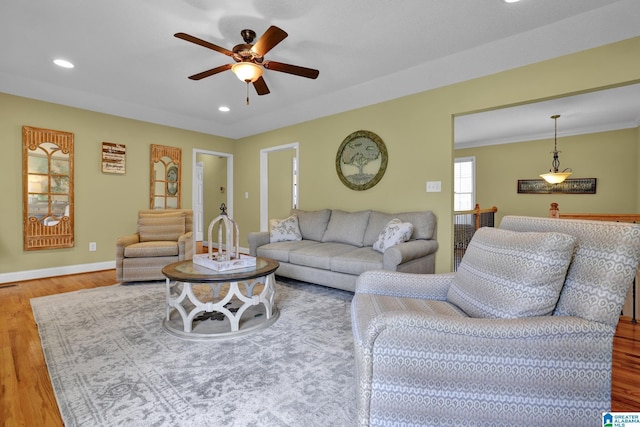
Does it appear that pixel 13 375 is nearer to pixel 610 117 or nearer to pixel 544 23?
pixel 544 23

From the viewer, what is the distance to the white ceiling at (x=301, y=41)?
237 cm

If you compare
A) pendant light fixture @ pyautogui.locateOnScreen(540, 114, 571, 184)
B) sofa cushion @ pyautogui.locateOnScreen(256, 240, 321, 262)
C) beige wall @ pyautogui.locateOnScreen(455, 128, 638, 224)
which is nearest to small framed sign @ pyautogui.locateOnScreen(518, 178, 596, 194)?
beige wall @ pyautogui.locateOnScreen(455, 128, 638, 224)

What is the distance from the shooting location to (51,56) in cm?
317

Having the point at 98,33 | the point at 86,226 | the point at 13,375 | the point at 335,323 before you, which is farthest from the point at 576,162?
the point at 86,226

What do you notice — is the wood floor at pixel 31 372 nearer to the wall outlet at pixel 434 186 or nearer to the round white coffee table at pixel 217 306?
the round white coffee table at pixel 217 306

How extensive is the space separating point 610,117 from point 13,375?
783 cm

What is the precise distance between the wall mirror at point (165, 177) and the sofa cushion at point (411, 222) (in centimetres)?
360

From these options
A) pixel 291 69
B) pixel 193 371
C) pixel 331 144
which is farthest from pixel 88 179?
pixel 193 371

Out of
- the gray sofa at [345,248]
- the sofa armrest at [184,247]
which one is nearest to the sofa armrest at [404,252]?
the gray sofa at [345,248]

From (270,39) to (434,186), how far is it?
94.9 inches

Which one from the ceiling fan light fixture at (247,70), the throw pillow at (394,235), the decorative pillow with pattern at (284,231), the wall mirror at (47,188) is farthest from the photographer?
the decorative pillow with pattern at (284,231)

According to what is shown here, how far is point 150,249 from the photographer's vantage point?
12.3 feet

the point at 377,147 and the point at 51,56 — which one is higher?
the point at 51,56

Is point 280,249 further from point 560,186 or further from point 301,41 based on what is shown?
point 560,186
